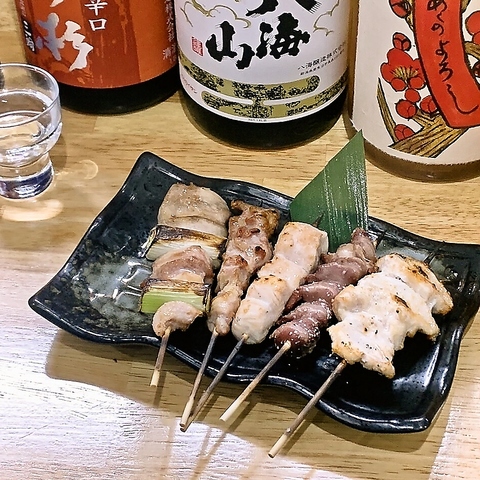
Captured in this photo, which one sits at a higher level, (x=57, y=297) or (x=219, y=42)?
(x=219, y=42)

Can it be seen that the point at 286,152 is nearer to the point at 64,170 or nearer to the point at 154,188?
the point at 154,188

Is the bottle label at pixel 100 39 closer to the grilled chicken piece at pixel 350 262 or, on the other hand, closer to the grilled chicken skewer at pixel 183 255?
the grilled chicken skewer at pixel 183 255

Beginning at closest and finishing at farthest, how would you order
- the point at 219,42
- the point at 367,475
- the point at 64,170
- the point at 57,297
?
1. the point at 367,475
2. the point at 57,297
3. the point at 219,42
4. the point at 64,170

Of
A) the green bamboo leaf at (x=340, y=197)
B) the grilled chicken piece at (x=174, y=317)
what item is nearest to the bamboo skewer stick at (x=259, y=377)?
the grilled chicken piece at (x=174, y=317)

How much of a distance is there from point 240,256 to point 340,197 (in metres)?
0.16

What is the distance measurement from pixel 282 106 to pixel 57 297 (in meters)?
0.44

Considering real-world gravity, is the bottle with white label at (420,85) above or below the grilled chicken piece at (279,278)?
above

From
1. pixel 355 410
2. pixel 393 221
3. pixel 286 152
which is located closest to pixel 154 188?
pixel 286 152

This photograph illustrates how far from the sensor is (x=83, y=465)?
2.93 feet

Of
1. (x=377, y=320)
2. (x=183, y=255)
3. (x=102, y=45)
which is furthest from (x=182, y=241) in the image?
(x=102, y=45)

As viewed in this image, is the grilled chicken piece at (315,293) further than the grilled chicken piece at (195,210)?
No

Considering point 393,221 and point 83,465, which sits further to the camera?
point 393,221

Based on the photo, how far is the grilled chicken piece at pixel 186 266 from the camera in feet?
3.25

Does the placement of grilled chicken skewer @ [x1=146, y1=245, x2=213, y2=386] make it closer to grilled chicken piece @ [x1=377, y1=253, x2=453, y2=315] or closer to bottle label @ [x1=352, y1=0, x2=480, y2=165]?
grilled chicken piece @ [x1=377, y1=253, x2=453, y2=315]
